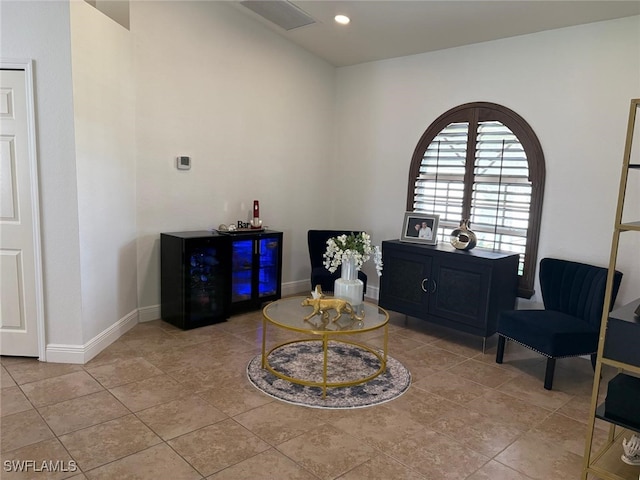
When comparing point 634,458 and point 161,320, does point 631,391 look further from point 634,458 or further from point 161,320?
point 161,320

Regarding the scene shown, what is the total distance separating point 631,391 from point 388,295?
265cm

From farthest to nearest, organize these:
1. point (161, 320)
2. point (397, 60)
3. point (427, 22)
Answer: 1. point (397, 60)
2. point (161, 320)
3. point (427, 22)

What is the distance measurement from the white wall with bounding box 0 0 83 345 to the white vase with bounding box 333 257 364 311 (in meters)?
1.98

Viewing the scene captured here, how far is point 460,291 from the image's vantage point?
4043 mm

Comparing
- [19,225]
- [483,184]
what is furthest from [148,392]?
[483,184]

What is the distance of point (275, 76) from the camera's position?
16.7ft

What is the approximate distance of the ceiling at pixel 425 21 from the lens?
11.7 feet

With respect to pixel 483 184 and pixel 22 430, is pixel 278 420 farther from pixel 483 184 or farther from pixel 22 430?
pixel 483 184

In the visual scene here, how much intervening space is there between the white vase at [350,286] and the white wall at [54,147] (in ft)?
6.51

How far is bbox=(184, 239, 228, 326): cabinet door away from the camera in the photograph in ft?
13.5

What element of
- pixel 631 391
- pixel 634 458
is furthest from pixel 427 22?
pixel 634 458

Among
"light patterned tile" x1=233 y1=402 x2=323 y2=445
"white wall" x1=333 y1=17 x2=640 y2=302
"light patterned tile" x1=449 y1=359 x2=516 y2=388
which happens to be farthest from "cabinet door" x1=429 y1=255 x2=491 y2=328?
"light patterned tile" x1=233 y1=402 x2=323 y2=445

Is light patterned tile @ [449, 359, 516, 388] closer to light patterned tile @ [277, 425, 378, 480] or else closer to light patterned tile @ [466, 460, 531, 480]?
light patterned tile @ [466, 460, 531, 480]

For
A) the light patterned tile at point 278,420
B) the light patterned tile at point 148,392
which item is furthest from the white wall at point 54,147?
the light patterned tile at point 278,420
